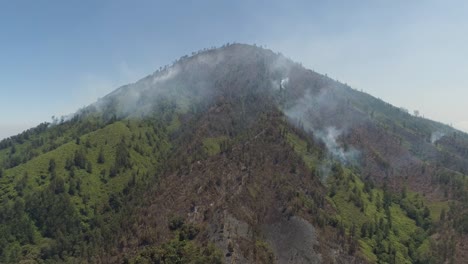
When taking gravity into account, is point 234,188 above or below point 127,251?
above

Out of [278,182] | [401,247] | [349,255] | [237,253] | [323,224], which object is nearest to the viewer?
[237,253]

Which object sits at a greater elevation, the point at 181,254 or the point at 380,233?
the point at 181,254

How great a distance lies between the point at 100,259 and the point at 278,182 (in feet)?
292

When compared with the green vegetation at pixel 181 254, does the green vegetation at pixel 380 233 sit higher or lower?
lower

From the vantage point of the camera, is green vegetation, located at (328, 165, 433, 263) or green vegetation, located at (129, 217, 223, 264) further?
green vegetation, located at (328, 165, 433, 263)

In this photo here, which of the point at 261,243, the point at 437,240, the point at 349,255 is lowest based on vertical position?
the point at 437,240

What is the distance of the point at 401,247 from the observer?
175 m

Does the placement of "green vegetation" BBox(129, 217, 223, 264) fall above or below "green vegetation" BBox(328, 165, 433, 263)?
above

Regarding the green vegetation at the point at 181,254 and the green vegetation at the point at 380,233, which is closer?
the green vegetation at the point at 181,254

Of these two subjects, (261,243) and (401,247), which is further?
(401,247)

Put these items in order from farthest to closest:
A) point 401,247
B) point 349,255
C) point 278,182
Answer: point 278,182, point 401,247, point 349,255

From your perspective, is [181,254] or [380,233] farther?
[380,233]

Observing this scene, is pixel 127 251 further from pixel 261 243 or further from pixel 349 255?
pixel 349 255

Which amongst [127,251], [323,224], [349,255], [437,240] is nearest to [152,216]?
[127,251]
